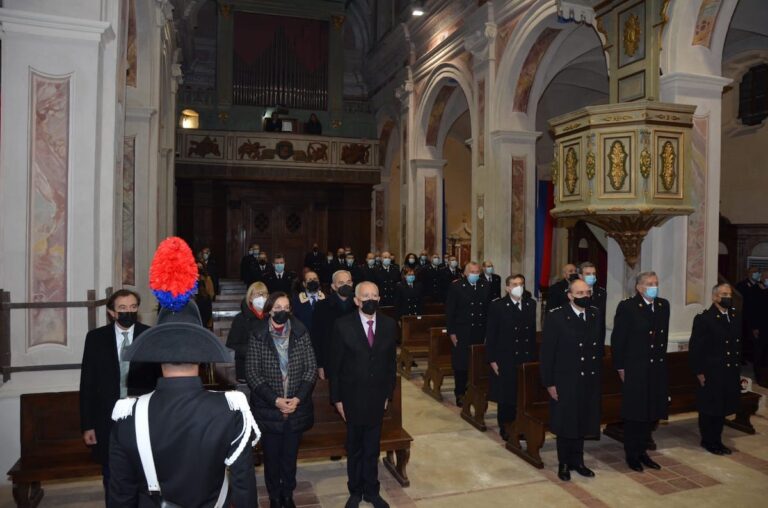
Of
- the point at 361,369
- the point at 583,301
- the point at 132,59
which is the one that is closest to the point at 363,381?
the point at 361,369

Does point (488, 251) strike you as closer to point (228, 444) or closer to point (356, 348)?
point (356, 348)

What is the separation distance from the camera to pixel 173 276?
371 cm

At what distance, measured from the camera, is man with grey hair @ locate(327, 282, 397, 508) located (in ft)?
13.6

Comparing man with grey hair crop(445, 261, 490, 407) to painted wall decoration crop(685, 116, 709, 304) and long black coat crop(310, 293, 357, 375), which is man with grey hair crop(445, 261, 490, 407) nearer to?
long black coat crop(310, 293, 357, 375)

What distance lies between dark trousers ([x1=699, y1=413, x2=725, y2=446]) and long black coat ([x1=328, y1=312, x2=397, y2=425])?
11.4ft

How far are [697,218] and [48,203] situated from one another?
7.18 m

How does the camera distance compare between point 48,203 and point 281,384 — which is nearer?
point 281,384

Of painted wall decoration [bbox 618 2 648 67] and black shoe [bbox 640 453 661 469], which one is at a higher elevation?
painted wall decoration [bbox 618 2 648 67]

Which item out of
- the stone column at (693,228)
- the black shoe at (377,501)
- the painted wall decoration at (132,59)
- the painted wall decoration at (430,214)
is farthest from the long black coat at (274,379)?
the painted wall decoration at (430,214)

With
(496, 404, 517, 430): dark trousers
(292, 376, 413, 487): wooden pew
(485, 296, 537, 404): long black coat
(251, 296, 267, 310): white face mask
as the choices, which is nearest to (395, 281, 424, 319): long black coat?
(485, 296, 537, 404): long black coat

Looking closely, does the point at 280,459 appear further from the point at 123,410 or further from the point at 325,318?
the point at 123,410

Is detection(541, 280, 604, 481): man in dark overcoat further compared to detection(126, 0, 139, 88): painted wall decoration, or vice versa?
detection(126, 0, 139, 88): painted wall decoration

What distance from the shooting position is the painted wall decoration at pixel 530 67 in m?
10.6

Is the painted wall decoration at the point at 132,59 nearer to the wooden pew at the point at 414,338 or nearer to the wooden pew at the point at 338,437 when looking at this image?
the wooden pew at the point at 414,338
